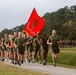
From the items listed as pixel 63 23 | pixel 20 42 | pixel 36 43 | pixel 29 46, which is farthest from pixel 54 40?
pixel 63 23

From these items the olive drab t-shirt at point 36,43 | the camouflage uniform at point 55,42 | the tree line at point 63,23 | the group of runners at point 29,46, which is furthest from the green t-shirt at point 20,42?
the tree line at point 63,23

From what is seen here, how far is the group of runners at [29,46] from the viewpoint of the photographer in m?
20.7

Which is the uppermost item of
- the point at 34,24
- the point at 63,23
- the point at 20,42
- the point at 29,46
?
the point at 63,23

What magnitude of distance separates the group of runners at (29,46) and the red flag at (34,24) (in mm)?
421

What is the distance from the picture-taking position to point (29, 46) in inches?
1029

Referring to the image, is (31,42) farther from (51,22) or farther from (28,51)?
(51,22)

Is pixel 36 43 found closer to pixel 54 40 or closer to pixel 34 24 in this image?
pixel 34 24

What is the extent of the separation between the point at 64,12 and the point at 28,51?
400 ft

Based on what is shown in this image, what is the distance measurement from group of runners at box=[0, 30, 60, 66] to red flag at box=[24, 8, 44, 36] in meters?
0.42

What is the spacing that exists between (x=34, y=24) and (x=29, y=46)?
7.53 ft

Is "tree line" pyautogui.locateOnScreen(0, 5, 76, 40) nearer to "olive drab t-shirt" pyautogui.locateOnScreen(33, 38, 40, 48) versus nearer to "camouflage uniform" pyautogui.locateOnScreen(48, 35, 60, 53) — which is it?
"olive drab t-shirt" pyautogui.locateOnScreen(33, 38, 40, 48)

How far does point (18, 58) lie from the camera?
2206cm

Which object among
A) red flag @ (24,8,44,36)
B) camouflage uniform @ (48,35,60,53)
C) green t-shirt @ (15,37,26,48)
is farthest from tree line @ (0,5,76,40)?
camouflage uniform @ (48,35,60,53)

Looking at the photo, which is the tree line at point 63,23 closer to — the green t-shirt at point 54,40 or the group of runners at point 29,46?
the group of runners at point 29,46
